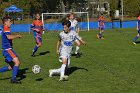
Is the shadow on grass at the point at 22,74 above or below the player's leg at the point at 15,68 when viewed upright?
below

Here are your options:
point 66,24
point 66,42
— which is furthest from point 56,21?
point 66,24

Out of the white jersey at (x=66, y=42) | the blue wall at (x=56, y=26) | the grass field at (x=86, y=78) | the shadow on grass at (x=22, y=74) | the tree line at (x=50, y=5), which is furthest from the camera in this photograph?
the tree line at (x=50, y=5)

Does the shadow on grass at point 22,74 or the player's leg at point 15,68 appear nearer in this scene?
the player's leg at point 15,68

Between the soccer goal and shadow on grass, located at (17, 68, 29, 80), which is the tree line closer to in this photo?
the soccer goal

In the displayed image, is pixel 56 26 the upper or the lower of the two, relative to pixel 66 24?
lower

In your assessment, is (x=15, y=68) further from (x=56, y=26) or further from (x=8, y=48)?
(x=56, y=26)

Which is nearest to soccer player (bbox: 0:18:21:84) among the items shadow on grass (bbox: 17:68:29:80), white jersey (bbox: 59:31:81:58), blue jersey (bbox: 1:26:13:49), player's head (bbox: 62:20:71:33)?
blue jersey (bbox: 1:26:13:49)

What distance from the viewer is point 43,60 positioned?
660 inches

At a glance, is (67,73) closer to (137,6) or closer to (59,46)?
(59,46)

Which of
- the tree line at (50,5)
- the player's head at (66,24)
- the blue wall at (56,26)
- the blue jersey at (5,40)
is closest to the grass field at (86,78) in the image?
the blue jersey at (5,40)

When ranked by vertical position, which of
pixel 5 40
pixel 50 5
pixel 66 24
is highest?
pixel 66 24

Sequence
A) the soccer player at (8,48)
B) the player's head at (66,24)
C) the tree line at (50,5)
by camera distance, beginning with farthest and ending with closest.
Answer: the tree line at (50,5) → the player's head at (66,24) → the soccer player at (8,48)

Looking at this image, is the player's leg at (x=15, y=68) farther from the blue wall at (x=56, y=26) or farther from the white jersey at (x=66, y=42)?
the blue wall at (x=56, y=26)

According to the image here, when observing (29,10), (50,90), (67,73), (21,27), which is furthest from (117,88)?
(29,10)
